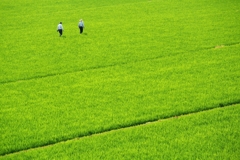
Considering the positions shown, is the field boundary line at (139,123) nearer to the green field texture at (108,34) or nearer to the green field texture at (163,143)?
the green field texture at (163,143)

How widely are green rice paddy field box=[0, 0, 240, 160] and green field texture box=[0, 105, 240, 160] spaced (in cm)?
3

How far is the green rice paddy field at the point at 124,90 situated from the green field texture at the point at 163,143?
0.03 meters

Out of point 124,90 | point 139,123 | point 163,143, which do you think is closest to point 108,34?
point 124,90

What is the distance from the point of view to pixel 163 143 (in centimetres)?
770

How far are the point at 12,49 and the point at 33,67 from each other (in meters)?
4.17

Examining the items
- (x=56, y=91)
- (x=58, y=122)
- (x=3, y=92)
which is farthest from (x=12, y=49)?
(x=58, y=122)

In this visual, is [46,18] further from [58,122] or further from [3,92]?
[58,122]

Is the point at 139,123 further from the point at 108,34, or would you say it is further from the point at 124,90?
the point at 108,34

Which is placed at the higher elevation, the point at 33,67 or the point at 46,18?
the point at 46,18

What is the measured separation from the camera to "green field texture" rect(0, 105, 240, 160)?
23.8 feet

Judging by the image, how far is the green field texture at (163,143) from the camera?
7262 mm

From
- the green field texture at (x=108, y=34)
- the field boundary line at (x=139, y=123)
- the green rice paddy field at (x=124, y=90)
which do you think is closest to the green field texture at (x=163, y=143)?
the green rice paddy field at (x=124, y=90)

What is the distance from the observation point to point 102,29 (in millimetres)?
20594

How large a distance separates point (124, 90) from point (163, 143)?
3781mm
